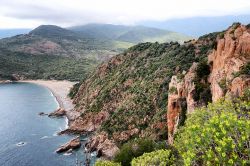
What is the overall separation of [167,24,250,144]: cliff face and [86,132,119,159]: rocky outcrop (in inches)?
1207

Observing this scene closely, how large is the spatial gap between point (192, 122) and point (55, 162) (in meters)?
76.3

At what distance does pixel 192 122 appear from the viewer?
36.2m

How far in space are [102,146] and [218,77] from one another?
179 ft

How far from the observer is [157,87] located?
119812 mm

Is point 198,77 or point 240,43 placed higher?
point 240,43

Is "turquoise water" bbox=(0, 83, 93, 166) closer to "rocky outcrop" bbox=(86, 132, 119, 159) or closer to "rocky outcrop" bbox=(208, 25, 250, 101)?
"rocky outcrop" bbox=(86, 132, 119, 159)

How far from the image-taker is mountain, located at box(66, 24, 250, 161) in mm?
64312

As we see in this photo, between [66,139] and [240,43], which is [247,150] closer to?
[240,43]

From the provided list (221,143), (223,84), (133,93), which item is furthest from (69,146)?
(221,143)

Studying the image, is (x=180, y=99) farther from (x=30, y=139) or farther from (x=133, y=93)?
(x=30, y=139)

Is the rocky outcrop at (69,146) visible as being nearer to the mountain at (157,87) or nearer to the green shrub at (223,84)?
the mountain at (157,87)

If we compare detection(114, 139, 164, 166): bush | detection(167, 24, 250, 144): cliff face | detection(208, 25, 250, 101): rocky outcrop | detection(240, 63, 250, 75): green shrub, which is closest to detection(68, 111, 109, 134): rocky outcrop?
detection(114, 139, 164, 166): bush

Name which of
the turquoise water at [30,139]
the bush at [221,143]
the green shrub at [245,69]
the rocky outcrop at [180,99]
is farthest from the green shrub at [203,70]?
the bush at [221,143]

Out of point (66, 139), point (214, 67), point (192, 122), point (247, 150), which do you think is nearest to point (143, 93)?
point (66, 139)
